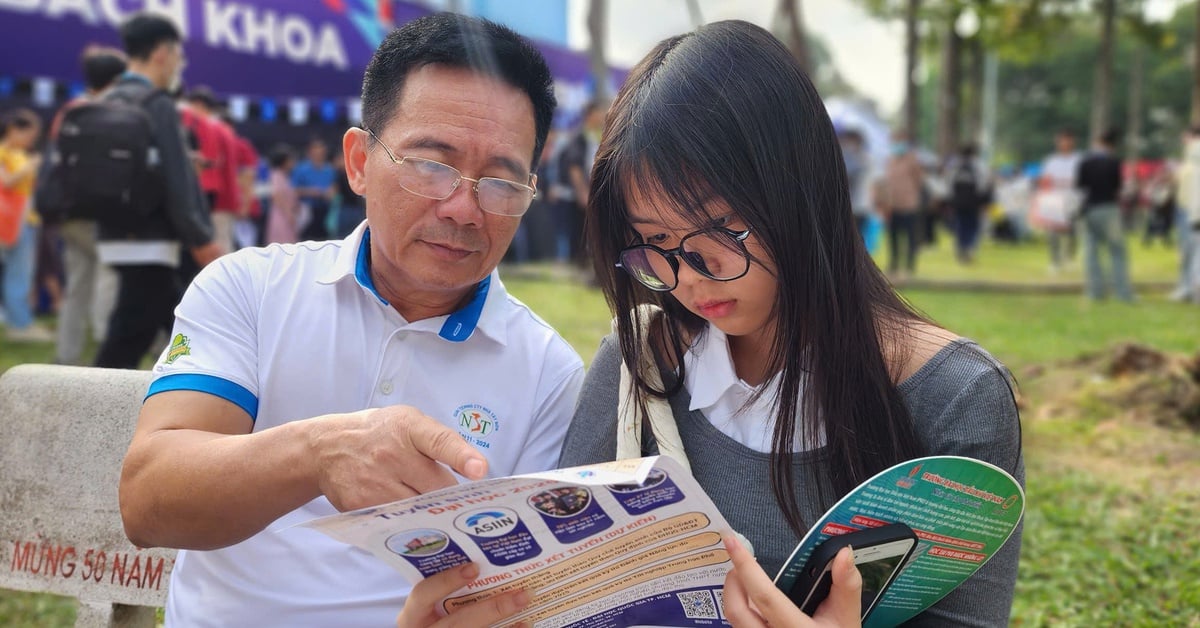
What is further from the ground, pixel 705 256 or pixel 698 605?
pixel 705 256

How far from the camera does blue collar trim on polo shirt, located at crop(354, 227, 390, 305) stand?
6.61 feet

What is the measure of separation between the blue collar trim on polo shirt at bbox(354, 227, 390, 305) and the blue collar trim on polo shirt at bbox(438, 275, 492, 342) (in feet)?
0.40

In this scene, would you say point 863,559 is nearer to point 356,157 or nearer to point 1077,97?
point 356,157

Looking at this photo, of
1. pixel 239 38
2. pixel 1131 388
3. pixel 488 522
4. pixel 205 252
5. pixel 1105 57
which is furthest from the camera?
pixel 1105 57

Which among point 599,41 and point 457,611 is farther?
point 599,41

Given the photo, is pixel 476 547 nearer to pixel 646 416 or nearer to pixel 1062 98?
pixel 646 416

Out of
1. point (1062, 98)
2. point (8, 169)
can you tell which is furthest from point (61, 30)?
point (1062, 98)

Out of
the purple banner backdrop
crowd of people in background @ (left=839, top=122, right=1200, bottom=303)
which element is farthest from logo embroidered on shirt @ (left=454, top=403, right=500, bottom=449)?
the purple banner backdrop

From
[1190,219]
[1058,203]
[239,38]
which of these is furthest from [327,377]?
[1058,203]

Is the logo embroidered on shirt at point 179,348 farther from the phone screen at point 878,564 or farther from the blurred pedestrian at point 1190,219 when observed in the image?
the blurred pedestrian at point 1190,219

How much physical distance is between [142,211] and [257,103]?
667 centimetres

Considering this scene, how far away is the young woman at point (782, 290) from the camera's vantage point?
5.34ft

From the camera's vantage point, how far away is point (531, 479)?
127 centimetres

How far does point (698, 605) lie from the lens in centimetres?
161
